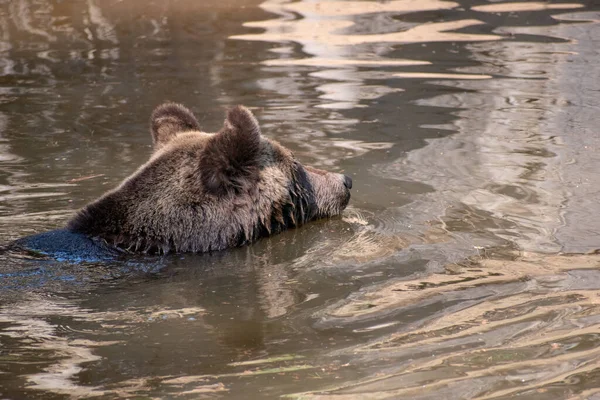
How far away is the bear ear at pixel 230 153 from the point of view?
7.14 meters

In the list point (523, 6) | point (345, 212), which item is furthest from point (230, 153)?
point (523, 6)

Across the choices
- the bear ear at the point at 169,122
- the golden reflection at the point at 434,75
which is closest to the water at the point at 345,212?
the golden reflection at the point at 434,75

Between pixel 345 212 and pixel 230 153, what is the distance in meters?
1.61

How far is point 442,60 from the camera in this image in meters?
14.6

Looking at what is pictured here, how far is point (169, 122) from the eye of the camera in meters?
7.97

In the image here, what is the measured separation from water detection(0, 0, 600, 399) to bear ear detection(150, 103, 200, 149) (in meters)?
1.11

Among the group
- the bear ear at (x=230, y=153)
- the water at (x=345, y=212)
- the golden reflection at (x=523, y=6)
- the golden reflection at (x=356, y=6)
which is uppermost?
the golden reflection at (x=356, y=6)

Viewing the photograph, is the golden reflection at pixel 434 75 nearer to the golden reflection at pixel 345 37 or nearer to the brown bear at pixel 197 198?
the golden reflection at pixel 345 37

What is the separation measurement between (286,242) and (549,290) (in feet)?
7.61

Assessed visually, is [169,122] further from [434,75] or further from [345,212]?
[434,75]

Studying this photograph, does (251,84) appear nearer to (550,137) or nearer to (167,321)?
(550,137)

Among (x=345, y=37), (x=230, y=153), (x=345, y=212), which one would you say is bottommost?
(x=345, y=212)

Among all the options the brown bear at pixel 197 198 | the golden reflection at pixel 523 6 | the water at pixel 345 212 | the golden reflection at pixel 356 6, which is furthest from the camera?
the golden reflection at pixel 356 6

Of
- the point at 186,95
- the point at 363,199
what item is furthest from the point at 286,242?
the point at 186,95
